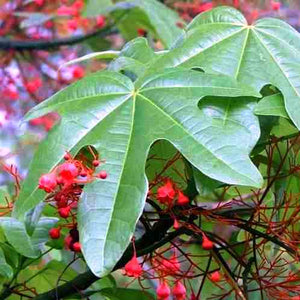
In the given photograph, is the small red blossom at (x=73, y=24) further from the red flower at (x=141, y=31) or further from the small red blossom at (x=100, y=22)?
the red flower at (x=141, y=31)

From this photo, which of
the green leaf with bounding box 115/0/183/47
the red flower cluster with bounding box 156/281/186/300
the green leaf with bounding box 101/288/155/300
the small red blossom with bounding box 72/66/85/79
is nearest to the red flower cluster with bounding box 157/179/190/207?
the red flower cluster with bounding box 156/281/186/300

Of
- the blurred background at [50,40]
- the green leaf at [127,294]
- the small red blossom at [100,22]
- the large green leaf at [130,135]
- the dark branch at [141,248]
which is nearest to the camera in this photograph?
the large green leaf at [130,135]

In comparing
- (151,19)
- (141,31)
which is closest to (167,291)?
(151,19)

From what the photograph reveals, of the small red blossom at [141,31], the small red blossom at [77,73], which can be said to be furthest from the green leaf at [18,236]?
the small red blossom at [77,73]

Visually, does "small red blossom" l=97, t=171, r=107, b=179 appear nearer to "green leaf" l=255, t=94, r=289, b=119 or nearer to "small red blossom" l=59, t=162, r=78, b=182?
"small red blossom" l=59, t=162, r=78, b=182

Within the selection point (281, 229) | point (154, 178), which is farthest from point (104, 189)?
point (281, 229)

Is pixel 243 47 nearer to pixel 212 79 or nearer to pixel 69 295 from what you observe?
pixel 212 79
